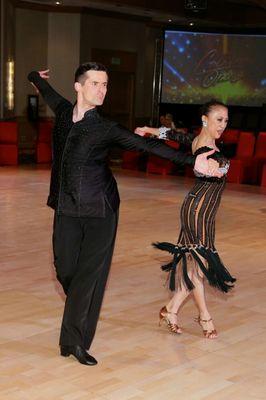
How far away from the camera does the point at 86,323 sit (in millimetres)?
3682

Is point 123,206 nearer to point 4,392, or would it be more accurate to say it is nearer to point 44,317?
point 44,317

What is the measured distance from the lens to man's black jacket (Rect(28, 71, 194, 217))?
3473mm

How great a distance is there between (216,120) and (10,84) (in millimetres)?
10929

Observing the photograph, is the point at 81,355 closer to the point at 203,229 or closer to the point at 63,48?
the point at 203,229

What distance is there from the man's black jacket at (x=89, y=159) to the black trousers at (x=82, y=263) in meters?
0.08

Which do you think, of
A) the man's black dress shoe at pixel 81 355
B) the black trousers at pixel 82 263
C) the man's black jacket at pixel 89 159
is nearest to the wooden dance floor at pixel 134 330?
the man's black dress shoe at pixel 81 355

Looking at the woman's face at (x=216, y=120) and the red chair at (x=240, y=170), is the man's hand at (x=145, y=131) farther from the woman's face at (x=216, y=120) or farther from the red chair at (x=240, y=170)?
the red chair at (x=240, y=170)

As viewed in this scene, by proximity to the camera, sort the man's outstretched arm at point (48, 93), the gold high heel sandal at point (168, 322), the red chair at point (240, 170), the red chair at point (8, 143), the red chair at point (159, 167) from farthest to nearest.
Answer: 1. the red chair at point (8, 143)
2. the red chair at point (159, 167)
3. the red chair at point (240, 170)
4. the gold high heel sandal at point (168, 322)
5. the man's outstretched arm at point (48, 93)

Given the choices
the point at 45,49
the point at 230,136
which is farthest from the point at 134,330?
the point at 45,49

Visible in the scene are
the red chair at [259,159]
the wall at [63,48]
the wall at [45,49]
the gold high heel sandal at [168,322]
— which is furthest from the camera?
the wall at [63,48]

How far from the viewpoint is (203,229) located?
4.11 metres

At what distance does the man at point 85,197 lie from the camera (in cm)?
349

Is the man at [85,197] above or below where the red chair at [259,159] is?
above

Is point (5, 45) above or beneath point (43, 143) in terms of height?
above
